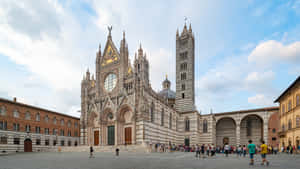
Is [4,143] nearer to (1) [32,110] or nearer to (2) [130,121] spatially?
(1) [32,110]

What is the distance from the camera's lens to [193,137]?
4644 cm

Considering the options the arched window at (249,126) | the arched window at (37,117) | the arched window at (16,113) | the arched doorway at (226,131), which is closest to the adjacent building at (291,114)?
the arched window at (249,126)

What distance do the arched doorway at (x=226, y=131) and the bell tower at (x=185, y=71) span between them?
9.55 m

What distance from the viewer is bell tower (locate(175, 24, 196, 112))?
5047 cm

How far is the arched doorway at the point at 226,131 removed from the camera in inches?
2037

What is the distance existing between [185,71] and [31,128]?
120 feet

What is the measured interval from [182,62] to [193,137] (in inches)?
761

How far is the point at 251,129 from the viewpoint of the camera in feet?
166

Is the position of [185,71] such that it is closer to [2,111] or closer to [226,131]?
[226,131]

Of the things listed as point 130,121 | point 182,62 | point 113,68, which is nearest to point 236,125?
point 182,62

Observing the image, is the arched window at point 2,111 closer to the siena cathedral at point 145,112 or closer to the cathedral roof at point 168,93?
the siena cathedral at point 145,112

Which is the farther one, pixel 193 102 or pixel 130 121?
pixel 193 102

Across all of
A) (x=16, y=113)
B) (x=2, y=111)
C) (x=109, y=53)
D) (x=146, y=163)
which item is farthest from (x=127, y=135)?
(x=146, y=163)

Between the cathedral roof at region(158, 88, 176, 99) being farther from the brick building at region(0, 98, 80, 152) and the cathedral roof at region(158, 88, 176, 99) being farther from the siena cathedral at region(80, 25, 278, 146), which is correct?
the brick building at region(0, 98, 80, 152)
